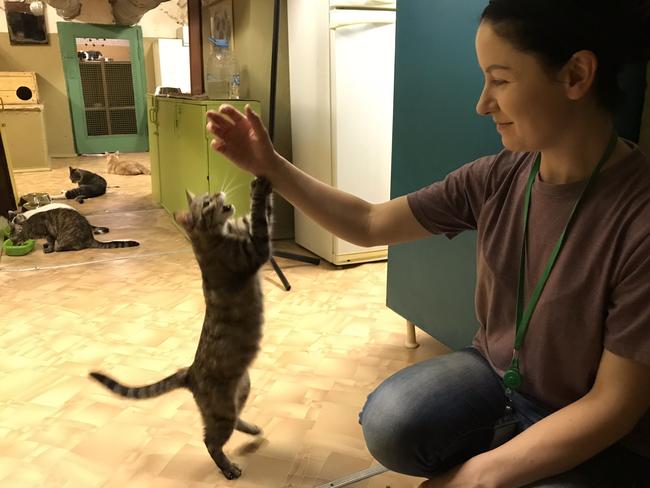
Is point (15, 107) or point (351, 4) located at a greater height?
point (351, 4)

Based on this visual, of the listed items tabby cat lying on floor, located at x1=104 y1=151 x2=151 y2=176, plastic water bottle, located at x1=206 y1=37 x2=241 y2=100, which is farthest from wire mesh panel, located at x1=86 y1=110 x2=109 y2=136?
plastic water bottle, located at x1=206 y1=37 x2=241 y2=100

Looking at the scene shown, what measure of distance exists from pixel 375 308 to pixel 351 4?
149 centimetres

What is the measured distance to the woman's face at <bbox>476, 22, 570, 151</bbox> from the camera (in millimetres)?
862

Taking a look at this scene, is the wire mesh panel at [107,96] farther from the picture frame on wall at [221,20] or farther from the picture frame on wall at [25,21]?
the picture frame on wall at [221,20]

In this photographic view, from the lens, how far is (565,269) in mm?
915

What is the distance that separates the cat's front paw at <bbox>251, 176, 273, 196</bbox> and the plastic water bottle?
243 cm

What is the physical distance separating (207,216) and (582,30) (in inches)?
35.9

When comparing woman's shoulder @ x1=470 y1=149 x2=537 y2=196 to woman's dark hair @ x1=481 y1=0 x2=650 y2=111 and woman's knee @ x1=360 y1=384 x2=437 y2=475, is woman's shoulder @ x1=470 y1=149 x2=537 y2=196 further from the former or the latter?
woman's knee @ x1=360 y1=384 x2=437 y2=475

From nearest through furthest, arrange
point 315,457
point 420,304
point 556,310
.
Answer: point 556,310 → point 315,457 → point 420,304

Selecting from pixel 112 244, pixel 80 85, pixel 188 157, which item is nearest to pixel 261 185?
pixel 188 157

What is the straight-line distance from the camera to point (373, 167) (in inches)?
116

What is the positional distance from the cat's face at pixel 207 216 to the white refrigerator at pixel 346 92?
5.10 ft

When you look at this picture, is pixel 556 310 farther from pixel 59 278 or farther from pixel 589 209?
pixel 59 278

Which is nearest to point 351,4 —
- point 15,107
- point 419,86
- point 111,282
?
point 419,86
